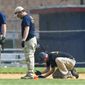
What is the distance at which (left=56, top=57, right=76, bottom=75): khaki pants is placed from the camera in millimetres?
16325

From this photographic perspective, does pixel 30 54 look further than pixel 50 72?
No

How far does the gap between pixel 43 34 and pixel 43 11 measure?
4690 mm

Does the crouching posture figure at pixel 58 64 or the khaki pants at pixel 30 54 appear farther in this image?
the crouching posture figure at pixel 58 64

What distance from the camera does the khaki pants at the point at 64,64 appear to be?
16.3m

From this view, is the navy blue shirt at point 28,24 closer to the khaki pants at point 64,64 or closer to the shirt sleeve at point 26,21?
the shirt sleeve at point 26,21

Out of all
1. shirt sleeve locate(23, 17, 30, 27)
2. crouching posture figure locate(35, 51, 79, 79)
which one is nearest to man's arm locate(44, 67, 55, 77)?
crouching posture figure locate(35, 51, 79, 79)

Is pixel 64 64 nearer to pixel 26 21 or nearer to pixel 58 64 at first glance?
pixel 58 64

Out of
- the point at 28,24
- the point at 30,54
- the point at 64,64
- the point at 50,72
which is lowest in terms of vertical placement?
the point at 50,72

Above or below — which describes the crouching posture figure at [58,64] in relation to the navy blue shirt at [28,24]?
below

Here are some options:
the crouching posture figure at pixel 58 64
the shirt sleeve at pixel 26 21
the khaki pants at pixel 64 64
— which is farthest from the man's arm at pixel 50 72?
the shirt sleeve at pixel 26 21

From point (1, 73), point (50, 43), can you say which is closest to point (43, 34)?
point (50, 43)

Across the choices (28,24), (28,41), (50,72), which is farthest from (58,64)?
(28,24)

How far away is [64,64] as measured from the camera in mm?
16438

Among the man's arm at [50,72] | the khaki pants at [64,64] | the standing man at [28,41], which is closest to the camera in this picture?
the standing man at [28,41]
